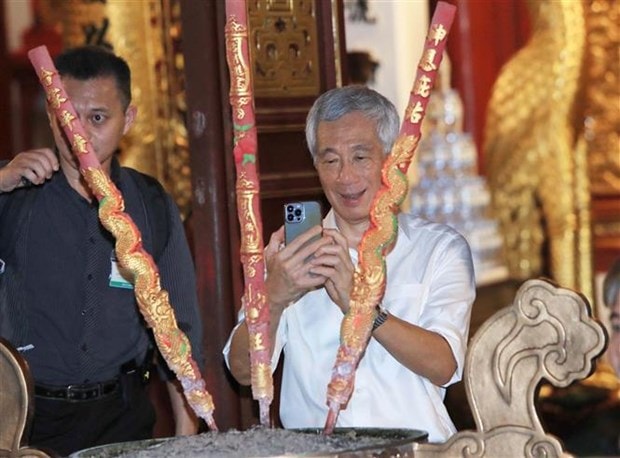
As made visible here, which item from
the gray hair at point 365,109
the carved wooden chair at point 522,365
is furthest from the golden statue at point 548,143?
the carved wooden chair at point 522,365

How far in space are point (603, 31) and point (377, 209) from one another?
379cm

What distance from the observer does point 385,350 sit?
2330 mm

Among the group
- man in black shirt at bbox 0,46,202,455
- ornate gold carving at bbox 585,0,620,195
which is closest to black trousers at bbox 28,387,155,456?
man in black shirt at bbox 0,46,202,455

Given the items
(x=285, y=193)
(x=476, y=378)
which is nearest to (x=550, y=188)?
(x=285, y=193)

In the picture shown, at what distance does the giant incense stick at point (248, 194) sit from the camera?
192 cm

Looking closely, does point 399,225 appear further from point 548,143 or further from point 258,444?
point 548,143

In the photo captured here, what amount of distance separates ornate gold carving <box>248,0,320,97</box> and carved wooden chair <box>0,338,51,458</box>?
45.4 inches

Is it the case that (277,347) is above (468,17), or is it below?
below

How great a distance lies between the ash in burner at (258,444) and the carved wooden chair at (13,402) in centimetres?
9

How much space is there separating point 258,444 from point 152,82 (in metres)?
2.64

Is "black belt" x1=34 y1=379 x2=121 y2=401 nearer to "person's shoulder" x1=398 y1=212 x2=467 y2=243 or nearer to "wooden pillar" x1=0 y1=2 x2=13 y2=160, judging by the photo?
"person's shoulder" x1=398 y1=212 x2=467 y2=243

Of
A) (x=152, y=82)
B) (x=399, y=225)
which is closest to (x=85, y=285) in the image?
(x=399, y=225)

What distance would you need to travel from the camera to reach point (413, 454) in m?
1.90

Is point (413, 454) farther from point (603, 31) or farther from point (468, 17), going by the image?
point (468, 17)
